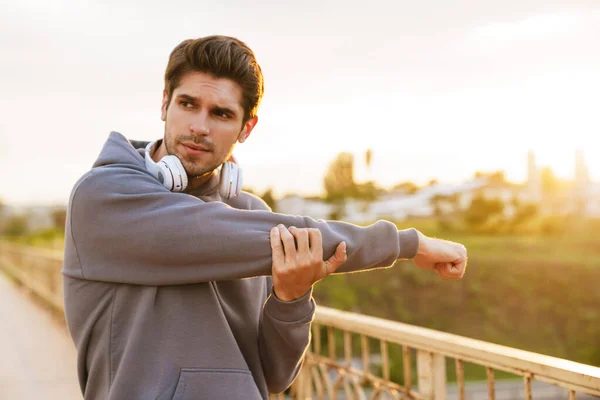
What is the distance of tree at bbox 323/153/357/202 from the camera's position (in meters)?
33.0

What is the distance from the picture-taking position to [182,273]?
1.20 metres

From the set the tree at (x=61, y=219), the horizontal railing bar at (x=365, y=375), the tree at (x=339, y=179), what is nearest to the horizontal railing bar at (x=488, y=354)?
the horizontal railing bar at (x=365, y=375)

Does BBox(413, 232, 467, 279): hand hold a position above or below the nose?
below

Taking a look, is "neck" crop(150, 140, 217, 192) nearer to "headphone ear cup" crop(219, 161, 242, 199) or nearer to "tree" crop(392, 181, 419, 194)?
"headphone ear cup" crop(219, 161, 242, 199)

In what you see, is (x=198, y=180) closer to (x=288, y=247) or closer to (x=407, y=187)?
(x=288, y=247)

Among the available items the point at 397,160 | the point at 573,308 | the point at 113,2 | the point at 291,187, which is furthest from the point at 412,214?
the point at 113,2

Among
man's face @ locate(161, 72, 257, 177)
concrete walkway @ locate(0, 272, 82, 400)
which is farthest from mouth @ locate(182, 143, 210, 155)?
concrete walkway @ locate(0, 272, 82, 400)

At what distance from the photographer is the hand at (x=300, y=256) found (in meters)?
1.20

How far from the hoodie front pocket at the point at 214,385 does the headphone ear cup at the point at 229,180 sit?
0.42 m

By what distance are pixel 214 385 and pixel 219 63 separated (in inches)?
27.5

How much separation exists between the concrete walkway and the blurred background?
131 cm

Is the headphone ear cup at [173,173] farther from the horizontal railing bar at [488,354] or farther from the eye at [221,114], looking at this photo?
the horizontal railing bar at [488,354]

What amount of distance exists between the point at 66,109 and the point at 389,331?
28.2 ft

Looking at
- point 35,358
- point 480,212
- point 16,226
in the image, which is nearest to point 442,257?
point 35,358
